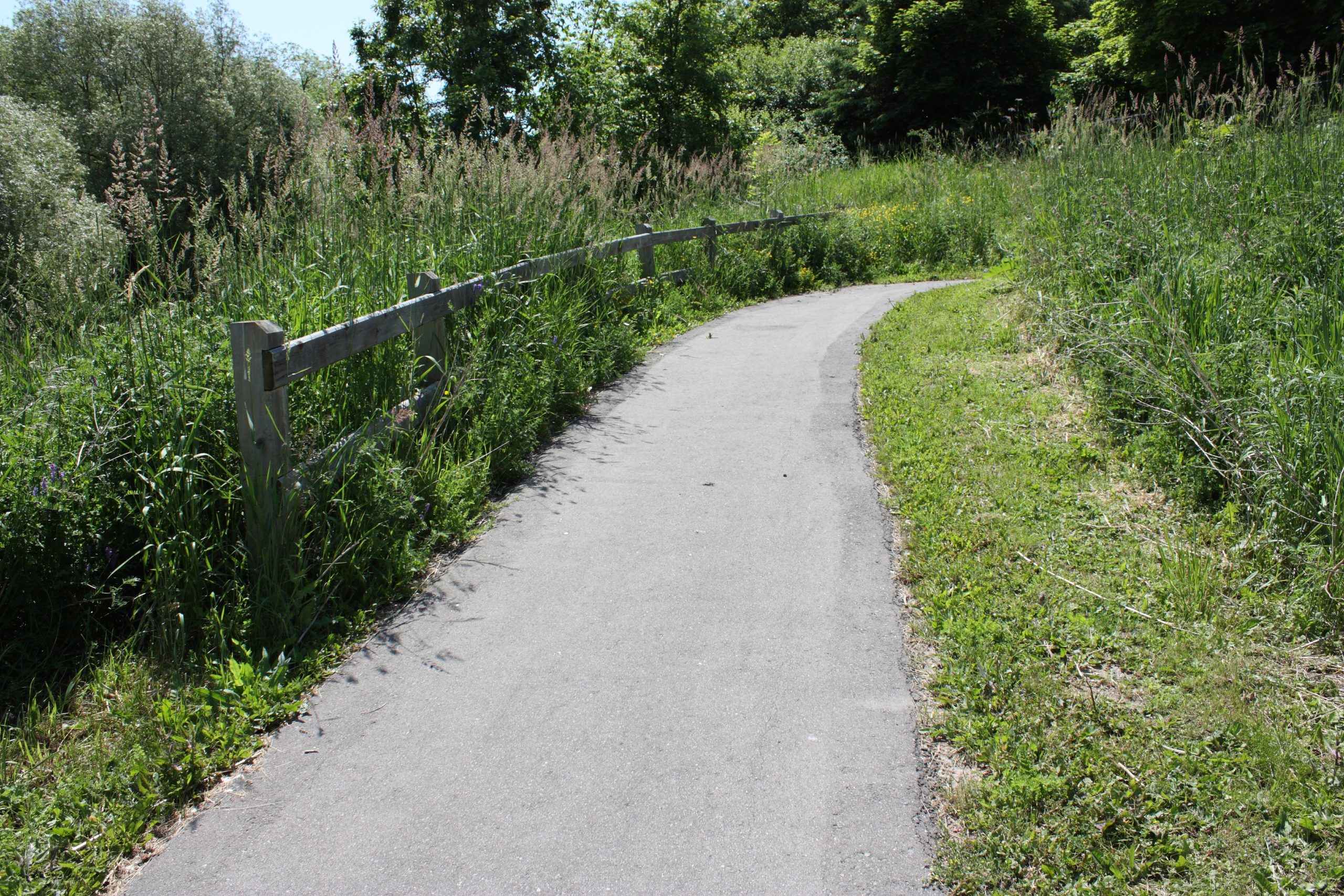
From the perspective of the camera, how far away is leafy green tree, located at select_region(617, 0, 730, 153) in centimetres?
1905

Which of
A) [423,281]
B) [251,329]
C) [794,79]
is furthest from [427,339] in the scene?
[794,79]

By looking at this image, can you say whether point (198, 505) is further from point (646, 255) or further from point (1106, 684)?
point (646, 255)

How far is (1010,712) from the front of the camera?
3637 millimetres

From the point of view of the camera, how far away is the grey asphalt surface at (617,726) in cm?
300

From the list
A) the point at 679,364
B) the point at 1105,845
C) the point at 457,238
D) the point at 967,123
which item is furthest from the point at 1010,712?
the point at 967,123

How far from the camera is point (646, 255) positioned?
11.5 meters

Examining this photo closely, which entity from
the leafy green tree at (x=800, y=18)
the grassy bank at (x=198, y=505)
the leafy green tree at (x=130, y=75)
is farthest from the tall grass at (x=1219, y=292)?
the leafy green tree at (x=800, y=18)

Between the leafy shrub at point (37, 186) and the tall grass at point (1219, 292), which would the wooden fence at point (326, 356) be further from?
the tall grass at point (1219, 292)

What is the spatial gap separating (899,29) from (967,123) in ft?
13.5

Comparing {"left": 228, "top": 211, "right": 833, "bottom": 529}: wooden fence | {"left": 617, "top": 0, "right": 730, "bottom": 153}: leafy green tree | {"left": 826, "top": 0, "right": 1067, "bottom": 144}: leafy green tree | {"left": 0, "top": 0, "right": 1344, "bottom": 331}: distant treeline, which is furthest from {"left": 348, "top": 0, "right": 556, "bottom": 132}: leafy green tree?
{"left": 228, "top": 211, "right": 833, "bottom": 529}: wooden fence

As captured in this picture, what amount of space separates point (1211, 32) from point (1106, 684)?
89.8ft

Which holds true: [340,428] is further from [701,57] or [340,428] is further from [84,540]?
→ [701,57]

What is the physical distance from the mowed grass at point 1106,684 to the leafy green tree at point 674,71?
14784mm

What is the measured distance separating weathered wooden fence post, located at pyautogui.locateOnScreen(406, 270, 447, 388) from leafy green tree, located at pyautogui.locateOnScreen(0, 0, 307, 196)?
787 inches
